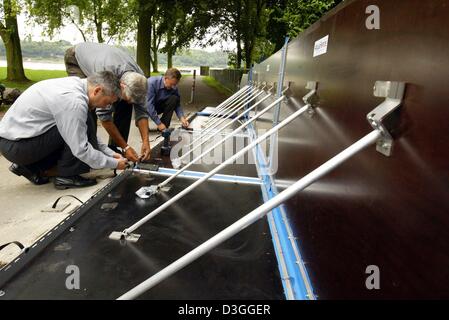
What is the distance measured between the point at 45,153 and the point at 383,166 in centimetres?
245

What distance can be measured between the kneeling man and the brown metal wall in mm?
1544

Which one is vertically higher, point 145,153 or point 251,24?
point 251,24

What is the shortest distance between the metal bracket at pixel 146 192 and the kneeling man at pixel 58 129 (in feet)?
1.39

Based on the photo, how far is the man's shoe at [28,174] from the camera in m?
2.43

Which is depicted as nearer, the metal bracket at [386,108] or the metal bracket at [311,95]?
the metal bracket at [386,108]

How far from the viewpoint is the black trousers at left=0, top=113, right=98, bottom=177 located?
227cm

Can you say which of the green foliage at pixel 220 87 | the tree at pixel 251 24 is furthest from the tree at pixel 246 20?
the green foliage at pixel 220 87

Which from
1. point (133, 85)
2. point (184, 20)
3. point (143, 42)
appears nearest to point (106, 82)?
point (133, 85)

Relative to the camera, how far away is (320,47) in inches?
52.9

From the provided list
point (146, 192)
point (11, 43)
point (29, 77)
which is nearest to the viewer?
point (146, 192)

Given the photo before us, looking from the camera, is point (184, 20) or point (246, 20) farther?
point (246, 20)

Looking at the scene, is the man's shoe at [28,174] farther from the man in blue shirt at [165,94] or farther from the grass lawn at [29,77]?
the grass lawn at [29,77]

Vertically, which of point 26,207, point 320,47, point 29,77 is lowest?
point 26,207

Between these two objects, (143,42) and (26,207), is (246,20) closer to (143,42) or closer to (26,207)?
(143,42)
